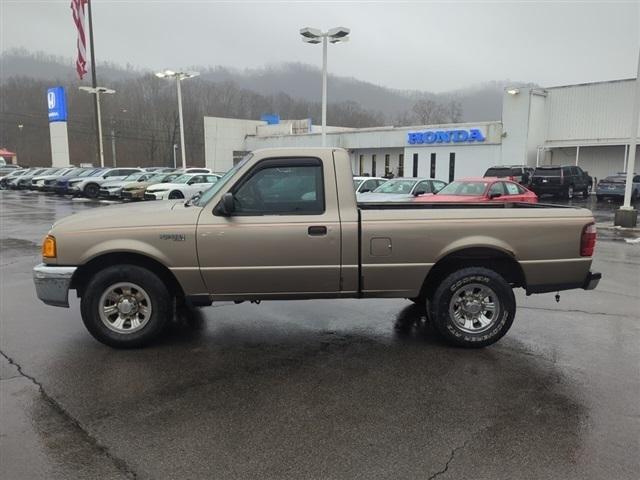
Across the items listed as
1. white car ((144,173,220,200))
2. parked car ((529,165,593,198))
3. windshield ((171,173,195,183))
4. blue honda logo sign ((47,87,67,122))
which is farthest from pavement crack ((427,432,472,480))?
blue honda logo sign ((47,87,67,122))

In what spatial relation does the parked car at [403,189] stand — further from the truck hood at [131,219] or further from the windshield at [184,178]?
the truck hood at [131,219]

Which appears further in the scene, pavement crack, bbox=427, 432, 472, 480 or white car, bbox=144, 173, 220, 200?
white car, bbox=144, 173, 220, 200

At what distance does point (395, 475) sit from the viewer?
10.1 feet

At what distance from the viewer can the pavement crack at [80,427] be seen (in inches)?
123

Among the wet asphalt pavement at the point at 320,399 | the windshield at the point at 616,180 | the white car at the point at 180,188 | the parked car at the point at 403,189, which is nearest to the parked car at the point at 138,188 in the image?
the white car at the point at 180,188

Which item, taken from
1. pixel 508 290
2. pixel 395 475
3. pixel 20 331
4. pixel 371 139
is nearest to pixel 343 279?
pixel 508 290

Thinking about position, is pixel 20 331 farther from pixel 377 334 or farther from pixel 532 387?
pixel 532 387

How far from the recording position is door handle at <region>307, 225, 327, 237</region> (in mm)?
4867

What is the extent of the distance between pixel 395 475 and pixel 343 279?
7.21ft

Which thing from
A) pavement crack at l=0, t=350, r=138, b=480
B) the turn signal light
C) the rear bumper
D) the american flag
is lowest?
pavement crack at l=0, t=350, r=138, b=480

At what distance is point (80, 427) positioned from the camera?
3.61 meters

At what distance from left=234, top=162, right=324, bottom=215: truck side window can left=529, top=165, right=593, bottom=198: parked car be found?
23.8m

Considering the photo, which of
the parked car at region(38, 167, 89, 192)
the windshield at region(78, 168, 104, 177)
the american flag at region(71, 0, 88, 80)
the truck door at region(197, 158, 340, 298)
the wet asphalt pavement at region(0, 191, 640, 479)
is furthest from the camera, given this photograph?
the american flag at region(71, 0, 88, 80)

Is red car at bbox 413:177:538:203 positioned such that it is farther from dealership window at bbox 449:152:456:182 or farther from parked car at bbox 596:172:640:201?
dealership window at bbox 449:152:456:182
